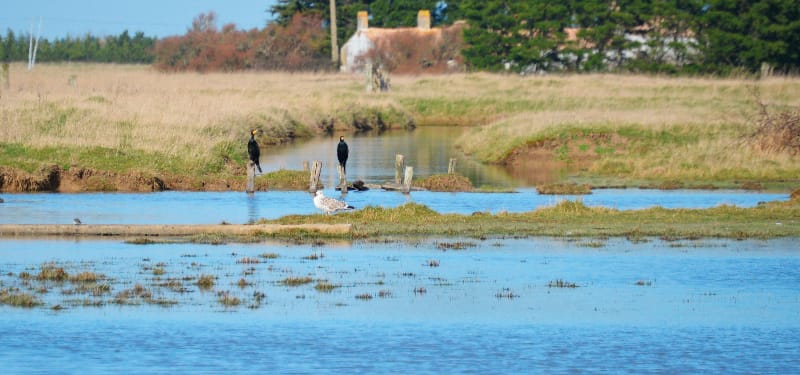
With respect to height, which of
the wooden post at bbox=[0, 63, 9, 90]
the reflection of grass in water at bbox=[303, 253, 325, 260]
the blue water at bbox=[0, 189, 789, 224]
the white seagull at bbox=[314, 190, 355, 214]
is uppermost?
the wooden post at bbox=[0, 63, 9, 90]

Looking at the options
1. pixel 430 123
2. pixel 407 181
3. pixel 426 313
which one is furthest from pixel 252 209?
pixel 430 123

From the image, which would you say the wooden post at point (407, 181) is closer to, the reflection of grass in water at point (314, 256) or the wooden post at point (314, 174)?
the wooden post at point (314, 174)

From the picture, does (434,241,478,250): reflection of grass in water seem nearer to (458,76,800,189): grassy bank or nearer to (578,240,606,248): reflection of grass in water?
(578,240,606,248): reflection of grass in water

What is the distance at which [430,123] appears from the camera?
68.8 metres


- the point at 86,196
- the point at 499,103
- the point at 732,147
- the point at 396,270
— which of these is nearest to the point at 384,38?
the point at 499,103

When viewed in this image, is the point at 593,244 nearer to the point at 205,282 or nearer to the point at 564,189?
the point at 205,282

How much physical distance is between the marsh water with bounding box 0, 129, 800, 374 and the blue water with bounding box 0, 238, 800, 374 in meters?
0.04

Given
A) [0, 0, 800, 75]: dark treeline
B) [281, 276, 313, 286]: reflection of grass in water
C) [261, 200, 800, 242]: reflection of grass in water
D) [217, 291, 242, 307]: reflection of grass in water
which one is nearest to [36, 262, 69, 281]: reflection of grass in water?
A: [217, 291, 242, 307]: reflection of grass in water

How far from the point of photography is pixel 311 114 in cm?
6047

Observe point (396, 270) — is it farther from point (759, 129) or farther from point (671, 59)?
point (671, 59)

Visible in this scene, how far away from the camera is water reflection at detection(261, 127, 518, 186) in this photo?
39.7 meters

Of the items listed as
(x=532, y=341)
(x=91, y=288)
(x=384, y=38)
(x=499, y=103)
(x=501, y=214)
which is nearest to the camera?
(x=532, y=341)

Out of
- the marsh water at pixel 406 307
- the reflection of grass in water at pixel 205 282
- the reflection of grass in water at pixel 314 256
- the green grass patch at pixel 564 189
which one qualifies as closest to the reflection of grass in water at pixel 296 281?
the marsh water at pixel 406 307

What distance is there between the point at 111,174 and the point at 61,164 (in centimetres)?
146
